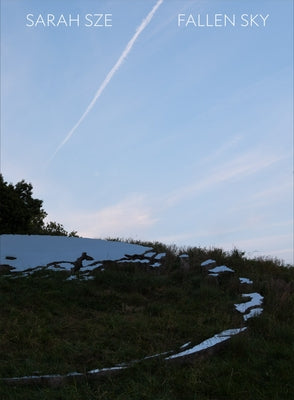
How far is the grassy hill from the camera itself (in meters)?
6.43

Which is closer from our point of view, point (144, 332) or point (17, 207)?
point (144, 332)

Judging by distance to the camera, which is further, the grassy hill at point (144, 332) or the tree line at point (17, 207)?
the tree line at point (17, 207)

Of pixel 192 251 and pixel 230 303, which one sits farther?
pixel 192 251

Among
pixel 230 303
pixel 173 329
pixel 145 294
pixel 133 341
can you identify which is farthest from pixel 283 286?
pixel 133 341

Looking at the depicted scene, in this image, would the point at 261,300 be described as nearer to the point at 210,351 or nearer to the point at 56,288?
the point at 210,351

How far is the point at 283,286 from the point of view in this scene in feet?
41.7

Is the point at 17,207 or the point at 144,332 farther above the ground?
the point at 17,207

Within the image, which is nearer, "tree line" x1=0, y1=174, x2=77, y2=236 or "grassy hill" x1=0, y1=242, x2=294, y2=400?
"grassy hill" x1=0, y1=242, x2=294, y2=400

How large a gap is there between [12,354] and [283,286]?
7891 mm

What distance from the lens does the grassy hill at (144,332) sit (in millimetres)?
6430

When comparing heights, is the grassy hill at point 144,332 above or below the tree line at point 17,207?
below

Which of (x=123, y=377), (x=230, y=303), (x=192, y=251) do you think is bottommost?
(x=123, y=377)

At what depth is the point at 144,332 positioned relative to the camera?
874 centimetres

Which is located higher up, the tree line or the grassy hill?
the tree line
